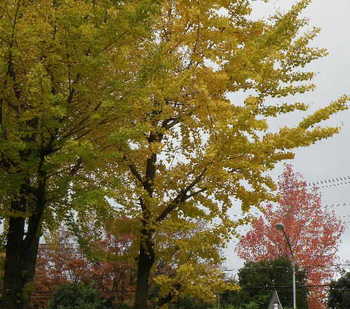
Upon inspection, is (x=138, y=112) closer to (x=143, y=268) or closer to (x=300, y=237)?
(x=143, y=268)

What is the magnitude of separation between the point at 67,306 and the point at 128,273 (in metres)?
4.26

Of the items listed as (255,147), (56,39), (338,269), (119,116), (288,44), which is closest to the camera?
(56,39)

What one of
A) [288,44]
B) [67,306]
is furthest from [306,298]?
[288,44]

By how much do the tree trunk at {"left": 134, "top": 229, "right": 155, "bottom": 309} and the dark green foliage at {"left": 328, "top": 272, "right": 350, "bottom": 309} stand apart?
2230cm

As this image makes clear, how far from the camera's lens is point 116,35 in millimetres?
6438

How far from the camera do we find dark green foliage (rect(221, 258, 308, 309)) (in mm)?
31594

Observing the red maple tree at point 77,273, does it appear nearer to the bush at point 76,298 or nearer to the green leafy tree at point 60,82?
the bush at point 76,298

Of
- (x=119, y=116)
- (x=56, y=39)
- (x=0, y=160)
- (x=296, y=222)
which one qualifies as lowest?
(x=0, y=160)

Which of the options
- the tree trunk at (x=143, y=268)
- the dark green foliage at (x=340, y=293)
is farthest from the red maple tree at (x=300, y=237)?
the tree trunk at (x=143, y=268)

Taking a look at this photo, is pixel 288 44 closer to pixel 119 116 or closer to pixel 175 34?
pixel 175 34

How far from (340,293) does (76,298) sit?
15236mm

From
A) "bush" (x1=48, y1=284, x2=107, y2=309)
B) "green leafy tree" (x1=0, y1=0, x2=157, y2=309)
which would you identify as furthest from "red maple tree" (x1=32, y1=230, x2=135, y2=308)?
"green leafy tree" (x1=0, y1=0, x2=157, y2=309)

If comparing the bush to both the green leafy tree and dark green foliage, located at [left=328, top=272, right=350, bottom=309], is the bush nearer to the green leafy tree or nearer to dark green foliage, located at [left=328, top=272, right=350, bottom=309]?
dark green foliage, located at [left=328, top=272, right=350, bottom=309]

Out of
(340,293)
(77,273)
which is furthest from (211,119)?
(77,273)
